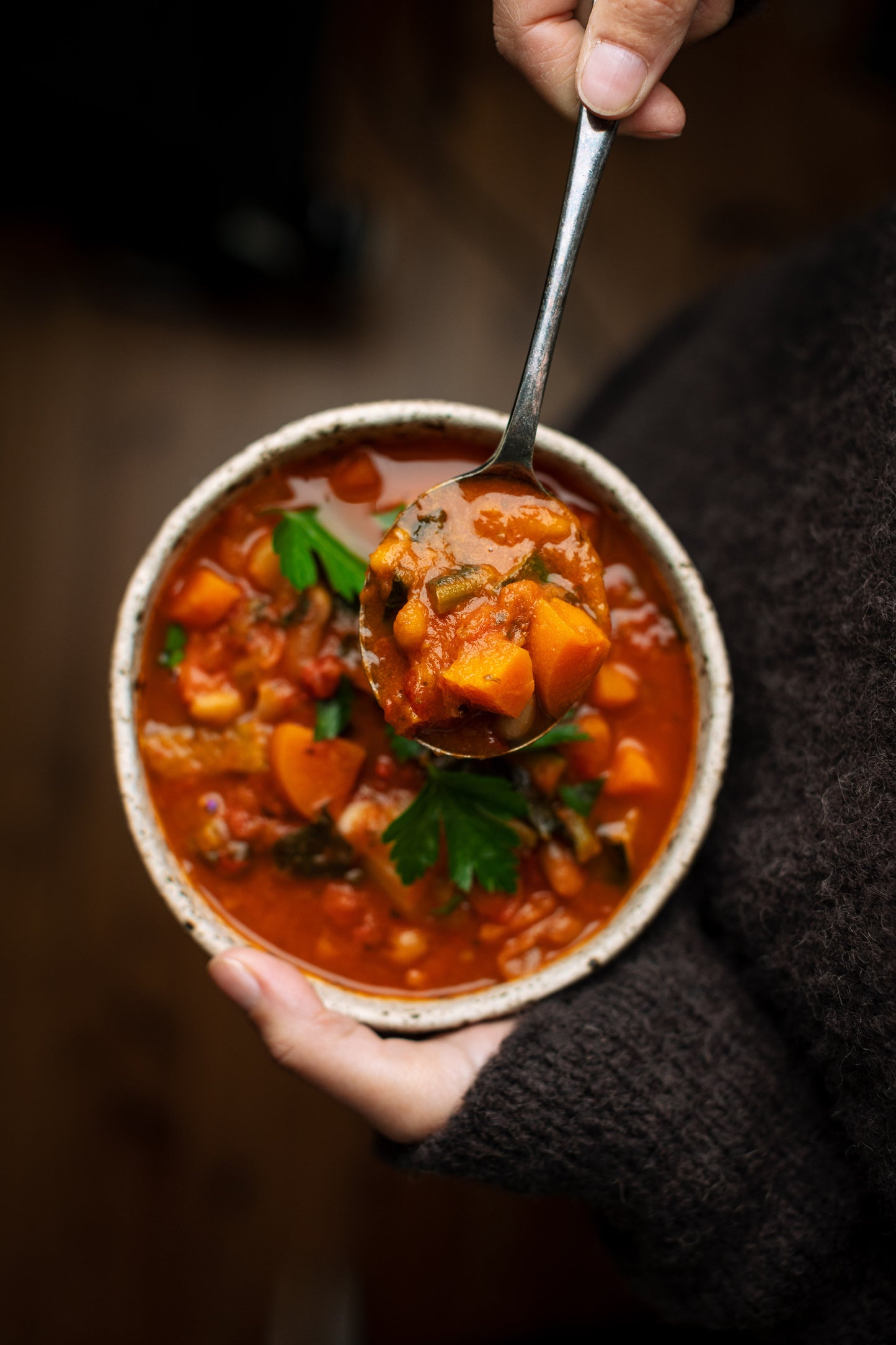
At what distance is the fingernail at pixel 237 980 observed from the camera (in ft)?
4.91

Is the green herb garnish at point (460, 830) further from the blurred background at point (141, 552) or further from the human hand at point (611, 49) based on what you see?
the blurred background at point (141, 552)

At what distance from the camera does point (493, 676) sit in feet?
4.31

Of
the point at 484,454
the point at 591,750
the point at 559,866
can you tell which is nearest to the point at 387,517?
the point at 484,454

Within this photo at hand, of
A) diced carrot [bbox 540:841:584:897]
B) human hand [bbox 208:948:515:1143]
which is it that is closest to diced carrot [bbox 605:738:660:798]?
diced carrot [bbox 540:841:584:897]

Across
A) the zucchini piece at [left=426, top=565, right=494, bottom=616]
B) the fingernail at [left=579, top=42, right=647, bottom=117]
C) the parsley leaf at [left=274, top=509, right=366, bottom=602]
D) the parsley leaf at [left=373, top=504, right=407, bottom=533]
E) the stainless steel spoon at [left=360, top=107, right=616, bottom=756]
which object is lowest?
the parsley leaf at [left=274, top=509, right=366, bottom=602]

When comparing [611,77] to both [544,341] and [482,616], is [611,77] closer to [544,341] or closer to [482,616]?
[544,341]

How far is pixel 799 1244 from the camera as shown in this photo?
1602 mm

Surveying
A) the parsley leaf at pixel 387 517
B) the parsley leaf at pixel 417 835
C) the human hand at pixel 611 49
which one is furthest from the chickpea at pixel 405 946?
the human hand at pixel 611 49

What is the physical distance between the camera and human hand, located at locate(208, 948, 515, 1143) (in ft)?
4.92

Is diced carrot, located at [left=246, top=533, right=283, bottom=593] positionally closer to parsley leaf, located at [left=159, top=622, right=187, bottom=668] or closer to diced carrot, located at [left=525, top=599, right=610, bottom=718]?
parsley leaf, located at [left=159, top=622, right=187, bottom=668]

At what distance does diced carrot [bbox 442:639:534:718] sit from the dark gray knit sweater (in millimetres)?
561

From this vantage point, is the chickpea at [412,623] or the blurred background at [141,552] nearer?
the chickpea at [412,623]

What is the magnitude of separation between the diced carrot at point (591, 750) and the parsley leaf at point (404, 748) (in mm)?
243

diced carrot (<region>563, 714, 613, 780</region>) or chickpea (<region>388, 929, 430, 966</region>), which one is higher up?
diced carrot (<region>563, 714, 613, 780</region>)
